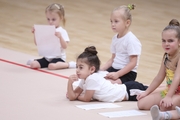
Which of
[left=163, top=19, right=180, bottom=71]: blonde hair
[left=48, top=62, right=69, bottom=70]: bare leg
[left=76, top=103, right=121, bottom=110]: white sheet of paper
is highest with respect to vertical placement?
[left=163, top=19, right=180, bottom=71]: blonde hair

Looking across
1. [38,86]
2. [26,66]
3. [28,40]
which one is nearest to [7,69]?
[26,66]

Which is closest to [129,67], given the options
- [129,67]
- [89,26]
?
[129,67]

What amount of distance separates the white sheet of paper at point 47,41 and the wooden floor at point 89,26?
0.86 ft

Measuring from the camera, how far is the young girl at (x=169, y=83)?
3471 millimetres

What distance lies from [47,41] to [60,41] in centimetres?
13

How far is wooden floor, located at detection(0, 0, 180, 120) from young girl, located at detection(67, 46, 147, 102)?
2.57 ft

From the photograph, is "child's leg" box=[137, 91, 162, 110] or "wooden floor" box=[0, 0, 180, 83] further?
"wooden floor" box=[0, 0, 180, 83]

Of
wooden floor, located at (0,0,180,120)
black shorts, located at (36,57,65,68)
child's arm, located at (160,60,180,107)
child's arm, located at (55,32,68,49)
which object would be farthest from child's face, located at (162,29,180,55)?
black shorts, located at (36,57,65,68)

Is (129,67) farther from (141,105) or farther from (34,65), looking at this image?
(34,65)

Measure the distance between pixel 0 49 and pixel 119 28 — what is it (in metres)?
1.82

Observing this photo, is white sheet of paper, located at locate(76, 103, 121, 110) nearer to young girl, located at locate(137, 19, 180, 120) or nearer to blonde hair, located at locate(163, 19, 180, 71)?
young girl, located at locate(137, 19, 180, 120)

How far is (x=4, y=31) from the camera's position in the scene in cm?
A: 650

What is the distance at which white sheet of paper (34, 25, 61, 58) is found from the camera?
4.80 meters

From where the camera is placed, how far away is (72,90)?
3834mm
